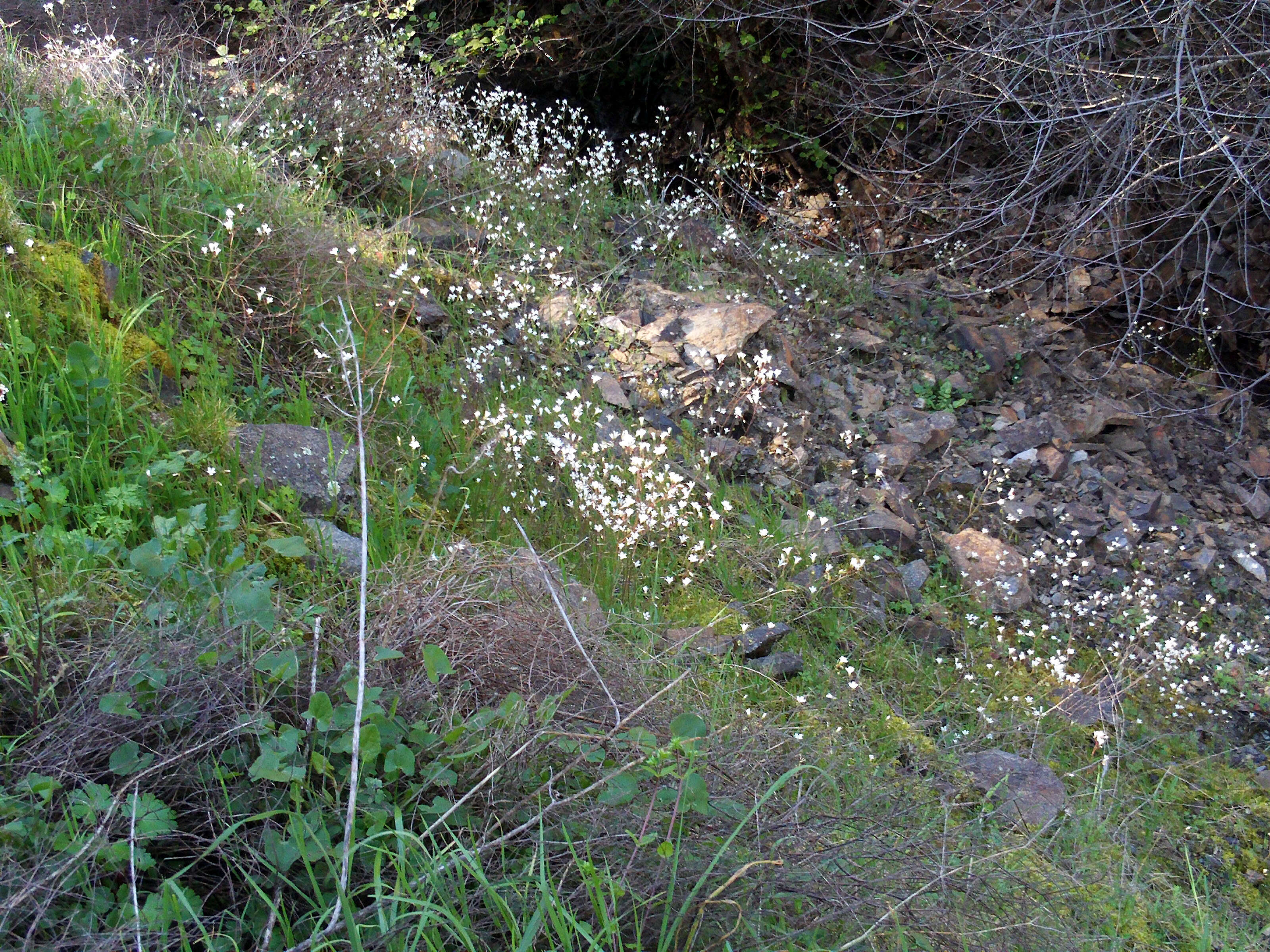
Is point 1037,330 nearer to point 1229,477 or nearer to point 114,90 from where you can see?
point 1229,477

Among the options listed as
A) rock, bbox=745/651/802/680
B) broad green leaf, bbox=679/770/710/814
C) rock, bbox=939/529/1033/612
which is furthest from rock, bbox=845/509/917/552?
broad green leaf, bbox=679/770/710/814

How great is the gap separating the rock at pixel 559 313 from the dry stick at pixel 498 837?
141 inches

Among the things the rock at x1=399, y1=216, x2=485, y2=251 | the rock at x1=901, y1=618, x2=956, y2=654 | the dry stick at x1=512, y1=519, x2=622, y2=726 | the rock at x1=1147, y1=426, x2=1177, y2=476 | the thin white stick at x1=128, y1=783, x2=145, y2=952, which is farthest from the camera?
the rock at x1=1147, y1=426, x2=1177, y2=476

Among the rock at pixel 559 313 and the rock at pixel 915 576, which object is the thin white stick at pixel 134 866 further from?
the rock at pixel 559 313

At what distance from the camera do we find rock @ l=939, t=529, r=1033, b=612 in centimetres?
459

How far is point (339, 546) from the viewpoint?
Result: 3.10 metres

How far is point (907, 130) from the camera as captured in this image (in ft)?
23.8

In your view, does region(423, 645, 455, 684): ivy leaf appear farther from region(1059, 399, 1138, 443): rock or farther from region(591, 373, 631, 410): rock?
region(1059, 399, 1138, 443): rock

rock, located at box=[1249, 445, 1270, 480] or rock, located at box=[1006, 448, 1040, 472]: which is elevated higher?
rock, located at box=[1006, 448, 1040, 472]

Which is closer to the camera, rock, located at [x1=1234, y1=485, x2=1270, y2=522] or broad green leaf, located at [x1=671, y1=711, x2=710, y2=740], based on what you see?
broad green leaf, located at [x1=671, y1=711, x2=710, y2=740]

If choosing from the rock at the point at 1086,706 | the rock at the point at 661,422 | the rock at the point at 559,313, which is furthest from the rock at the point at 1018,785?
the rock at the point at 559,313

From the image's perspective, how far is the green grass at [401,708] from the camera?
5.84ft

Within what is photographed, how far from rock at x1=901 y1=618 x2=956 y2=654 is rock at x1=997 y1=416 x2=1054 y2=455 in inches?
77.0

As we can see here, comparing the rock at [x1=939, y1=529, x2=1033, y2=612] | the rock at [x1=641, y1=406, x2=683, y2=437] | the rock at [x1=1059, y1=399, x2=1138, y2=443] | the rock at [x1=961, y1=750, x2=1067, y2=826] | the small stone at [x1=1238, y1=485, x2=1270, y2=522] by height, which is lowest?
the small stone at [x1=1238, y1=485, x2=1270, y2=522]
